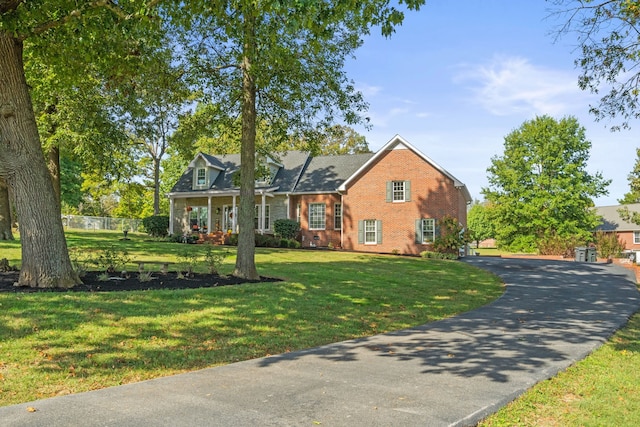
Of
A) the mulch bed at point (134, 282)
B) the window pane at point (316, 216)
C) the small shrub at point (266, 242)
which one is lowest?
the mulch bed at point (134, 282)

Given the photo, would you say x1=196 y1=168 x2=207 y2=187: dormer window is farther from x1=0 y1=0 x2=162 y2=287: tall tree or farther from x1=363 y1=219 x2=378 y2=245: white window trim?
x1=0 y1=0 x2=162 y2=287: tall tree

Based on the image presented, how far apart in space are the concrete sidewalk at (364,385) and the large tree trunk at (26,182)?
5.73 metres

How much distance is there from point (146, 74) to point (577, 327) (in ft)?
40.0

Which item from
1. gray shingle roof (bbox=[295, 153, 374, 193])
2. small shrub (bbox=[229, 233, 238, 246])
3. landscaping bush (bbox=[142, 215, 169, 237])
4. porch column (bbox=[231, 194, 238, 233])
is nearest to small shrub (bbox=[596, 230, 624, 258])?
gray shingle roof (bbox=[295, 153, 374, 193])

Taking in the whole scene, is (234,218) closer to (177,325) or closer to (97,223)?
(177,325)

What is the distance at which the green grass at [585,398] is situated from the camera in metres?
4.32

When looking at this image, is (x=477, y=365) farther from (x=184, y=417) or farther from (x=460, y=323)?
(x=184, y=417)

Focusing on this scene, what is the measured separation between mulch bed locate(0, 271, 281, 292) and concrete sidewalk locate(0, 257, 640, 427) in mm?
5034

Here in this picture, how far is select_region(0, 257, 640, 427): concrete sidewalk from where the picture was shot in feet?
13.5

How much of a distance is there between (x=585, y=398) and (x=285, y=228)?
81.6 feet

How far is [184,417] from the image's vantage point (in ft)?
13.4

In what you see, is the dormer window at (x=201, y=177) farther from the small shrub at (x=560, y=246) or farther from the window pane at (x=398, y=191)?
the small shrub at (x=560, y=246)

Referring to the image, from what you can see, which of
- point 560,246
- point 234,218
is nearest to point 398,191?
point 234,218

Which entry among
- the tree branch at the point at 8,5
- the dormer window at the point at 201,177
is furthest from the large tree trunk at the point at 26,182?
the dormer window at the point at 201,177
